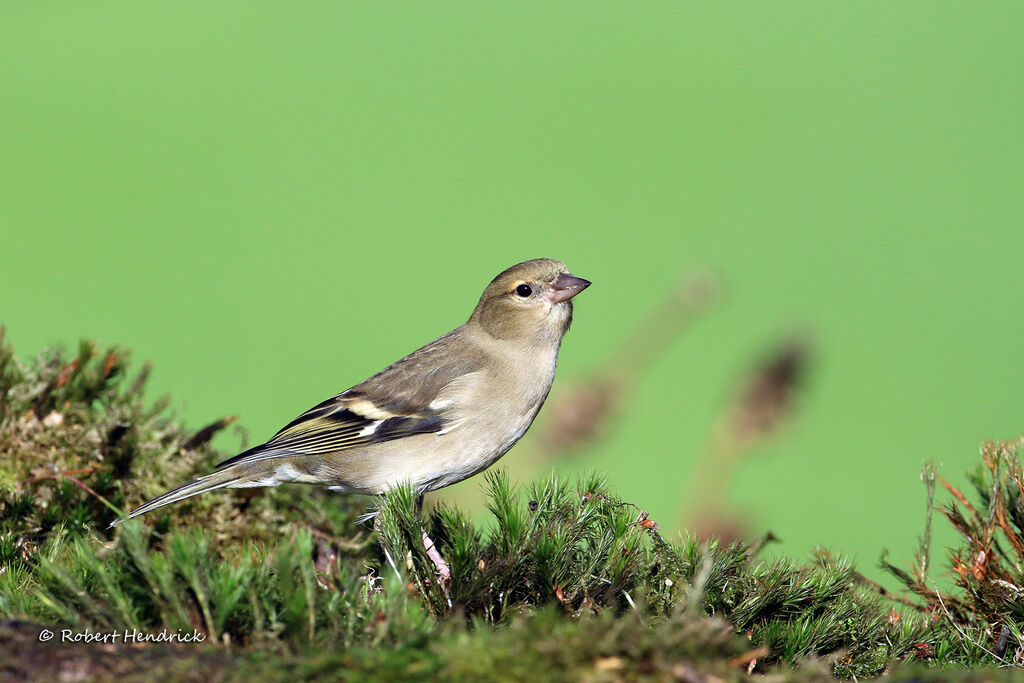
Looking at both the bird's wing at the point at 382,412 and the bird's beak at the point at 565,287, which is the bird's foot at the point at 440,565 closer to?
the bird's wing at the point at 382,412

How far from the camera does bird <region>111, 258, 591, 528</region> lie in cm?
552

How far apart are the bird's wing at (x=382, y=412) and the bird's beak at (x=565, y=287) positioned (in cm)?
72

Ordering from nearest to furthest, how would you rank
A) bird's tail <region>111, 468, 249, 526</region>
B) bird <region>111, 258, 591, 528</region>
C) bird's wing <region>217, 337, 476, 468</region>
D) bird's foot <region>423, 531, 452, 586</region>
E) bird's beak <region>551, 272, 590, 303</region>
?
bird's foot <region>423, 531, 452, 586</region>, bird's tail <region>111, 468, 249, 526</region>, bird <region>111, 258, 591, 528</region>, bird's wing <region>217, 337, 476, 468</region>, bird's beak <region>551, 272, 590, 303</region>

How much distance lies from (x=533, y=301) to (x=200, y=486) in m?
2.45

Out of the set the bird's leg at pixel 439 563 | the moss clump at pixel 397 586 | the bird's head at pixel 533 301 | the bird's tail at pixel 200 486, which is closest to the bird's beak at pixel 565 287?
the bird's head at pixel 533 301

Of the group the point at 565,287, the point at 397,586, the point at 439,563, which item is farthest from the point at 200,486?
the point at 565,287

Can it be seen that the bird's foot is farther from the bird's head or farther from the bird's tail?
the bird's head

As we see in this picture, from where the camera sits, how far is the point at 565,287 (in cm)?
615

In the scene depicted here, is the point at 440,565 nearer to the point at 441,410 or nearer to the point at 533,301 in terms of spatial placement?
the point at 441,410

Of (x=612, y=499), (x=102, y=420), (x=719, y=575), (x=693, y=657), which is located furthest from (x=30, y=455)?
(x=693, y=657)

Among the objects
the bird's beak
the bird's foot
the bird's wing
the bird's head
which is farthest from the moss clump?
the bird's beak

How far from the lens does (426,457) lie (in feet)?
18.3

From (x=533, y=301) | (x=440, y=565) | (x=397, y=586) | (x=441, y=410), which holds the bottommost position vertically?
(x=440, y=565)

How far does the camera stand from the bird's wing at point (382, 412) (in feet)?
18.5
